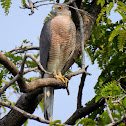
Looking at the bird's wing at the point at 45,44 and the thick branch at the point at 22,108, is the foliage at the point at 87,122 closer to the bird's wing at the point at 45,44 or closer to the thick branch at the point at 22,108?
the thick branch at the point at 22,108

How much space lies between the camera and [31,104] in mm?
4086

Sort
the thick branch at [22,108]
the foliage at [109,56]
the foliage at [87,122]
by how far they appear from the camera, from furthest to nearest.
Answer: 1. the thick branch at [22,108]
2. the foliage at [109,56]
3. the foliage at [87,122]

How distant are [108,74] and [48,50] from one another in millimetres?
1078

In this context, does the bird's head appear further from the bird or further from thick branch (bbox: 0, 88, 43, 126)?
thick branch (bbox: 0, 88, 43, 126)

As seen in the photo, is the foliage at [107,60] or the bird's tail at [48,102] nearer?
the foliage at [107,60]

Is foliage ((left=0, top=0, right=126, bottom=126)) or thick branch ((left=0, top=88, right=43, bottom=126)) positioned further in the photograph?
thick branch ((left=0, top=88, right=43, bottom=126))

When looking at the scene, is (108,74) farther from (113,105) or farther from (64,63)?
(113,105)

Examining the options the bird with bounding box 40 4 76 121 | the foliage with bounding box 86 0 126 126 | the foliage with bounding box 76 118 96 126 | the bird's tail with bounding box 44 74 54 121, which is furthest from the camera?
the bird with bounding box 40 4 76 121

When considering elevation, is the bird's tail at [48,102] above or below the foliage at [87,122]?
below

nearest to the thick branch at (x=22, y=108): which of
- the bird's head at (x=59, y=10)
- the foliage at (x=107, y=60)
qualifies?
the foliage at (x=107, y=60)

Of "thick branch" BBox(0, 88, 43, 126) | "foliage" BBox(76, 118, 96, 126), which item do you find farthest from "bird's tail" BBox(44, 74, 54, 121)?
"foliage" BBox(76, 118, 96, 126)

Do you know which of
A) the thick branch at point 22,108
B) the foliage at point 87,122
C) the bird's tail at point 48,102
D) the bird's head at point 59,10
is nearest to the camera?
the foliage at point 87,122

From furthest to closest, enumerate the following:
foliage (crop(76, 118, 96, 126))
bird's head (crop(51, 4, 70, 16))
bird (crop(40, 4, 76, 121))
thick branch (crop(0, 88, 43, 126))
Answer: bird's head (crop(51, 4, 70, 16)), bird (crop(40, 4, 76, 121)), thick branch (crop(0, 88, 43, 126)), foliage (crop(76, 118, 96, 126))

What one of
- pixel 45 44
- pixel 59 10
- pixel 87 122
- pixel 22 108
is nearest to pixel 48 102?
pixel 22 108
